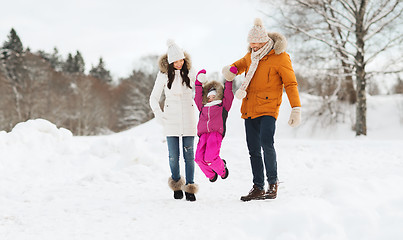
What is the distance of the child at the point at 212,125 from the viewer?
3.67m

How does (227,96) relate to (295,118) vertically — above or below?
above

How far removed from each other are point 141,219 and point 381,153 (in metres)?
6.06

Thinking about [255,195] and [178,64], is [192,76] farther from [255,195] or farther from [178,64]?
[255,195]

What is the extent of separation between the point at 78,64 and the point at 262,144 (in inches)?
2195

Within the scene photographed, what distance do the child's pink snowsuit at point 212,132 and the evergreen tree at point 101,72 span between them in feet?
189

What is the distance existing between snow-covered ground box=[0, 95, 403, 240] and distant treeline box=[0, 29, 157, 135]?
2536 centimetres

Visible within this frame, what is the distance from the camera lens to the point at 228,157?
6672 mm

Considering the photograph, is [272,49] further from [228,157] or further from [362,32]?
[362,32]

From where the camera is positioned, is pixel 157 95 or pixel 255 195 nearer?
pixel 255 195

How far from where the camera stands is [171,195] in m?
4.17

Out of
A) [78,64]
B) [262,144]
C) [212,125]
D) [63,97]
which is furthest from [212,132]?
[78,64]

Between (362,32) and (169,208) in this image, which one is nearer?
(169,208)

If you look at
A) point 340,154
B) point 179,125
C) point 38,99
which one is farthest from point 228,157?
point 38,99

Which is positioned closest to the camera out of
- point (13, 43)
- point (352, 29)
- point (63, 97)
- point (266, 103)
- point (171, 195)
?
point (266, 103)
